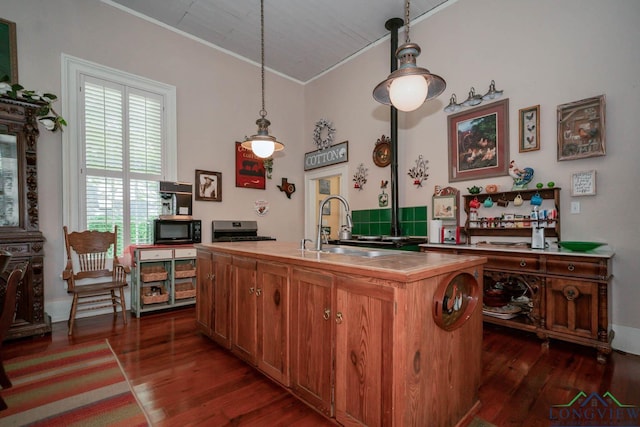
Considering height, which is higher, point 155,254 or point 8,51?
point 8,51

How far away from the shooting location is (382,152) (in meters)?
4.35

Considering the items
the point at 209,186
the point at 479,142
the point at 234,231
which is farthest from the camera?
the point at 234,231

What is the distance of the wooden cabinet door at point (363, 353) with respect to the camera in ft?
4.24

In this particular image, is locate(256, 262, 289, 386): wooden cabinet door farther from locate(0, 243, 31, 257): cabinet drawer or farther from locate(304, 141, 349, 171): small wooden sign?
locate(304, 141, 349, 171): small wooden sign

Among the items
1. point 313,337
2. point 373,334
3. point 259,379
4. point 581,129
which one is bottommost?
point 259,379

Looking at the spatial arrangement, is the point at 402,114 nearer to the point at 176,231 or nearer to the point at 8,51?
the point at 176,231

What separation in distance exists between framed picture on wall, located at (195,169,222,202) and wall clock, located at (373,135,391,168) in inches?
94.6

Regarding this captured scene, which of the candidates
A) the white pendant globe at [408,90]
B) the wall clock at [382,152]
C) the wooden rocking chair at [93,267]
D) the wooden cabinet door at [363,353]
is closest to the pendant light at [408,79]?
the white pendant globe at [408,90]

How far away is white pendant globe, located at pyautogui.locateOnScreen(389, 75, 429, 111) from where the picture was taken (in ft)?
6.00

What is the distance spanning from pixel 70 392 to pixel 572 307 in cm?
369

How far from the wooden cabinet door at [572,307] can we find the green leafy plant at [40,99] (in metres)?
4.99

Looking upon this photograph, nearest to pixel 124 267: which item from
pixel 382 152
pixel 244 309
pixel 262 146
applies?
pixel 244 309

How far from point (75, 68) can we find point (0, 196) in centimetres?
166

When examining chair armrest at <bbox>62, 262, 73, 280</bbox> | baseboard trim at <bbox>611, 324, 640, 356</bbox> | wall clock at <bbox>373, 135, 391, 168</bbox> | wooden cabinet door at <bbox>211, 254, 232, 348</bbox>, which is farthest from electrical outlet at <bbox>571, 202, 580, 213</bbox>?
chair armrest at <bbox>62, 262, 73, 280</bbox>
